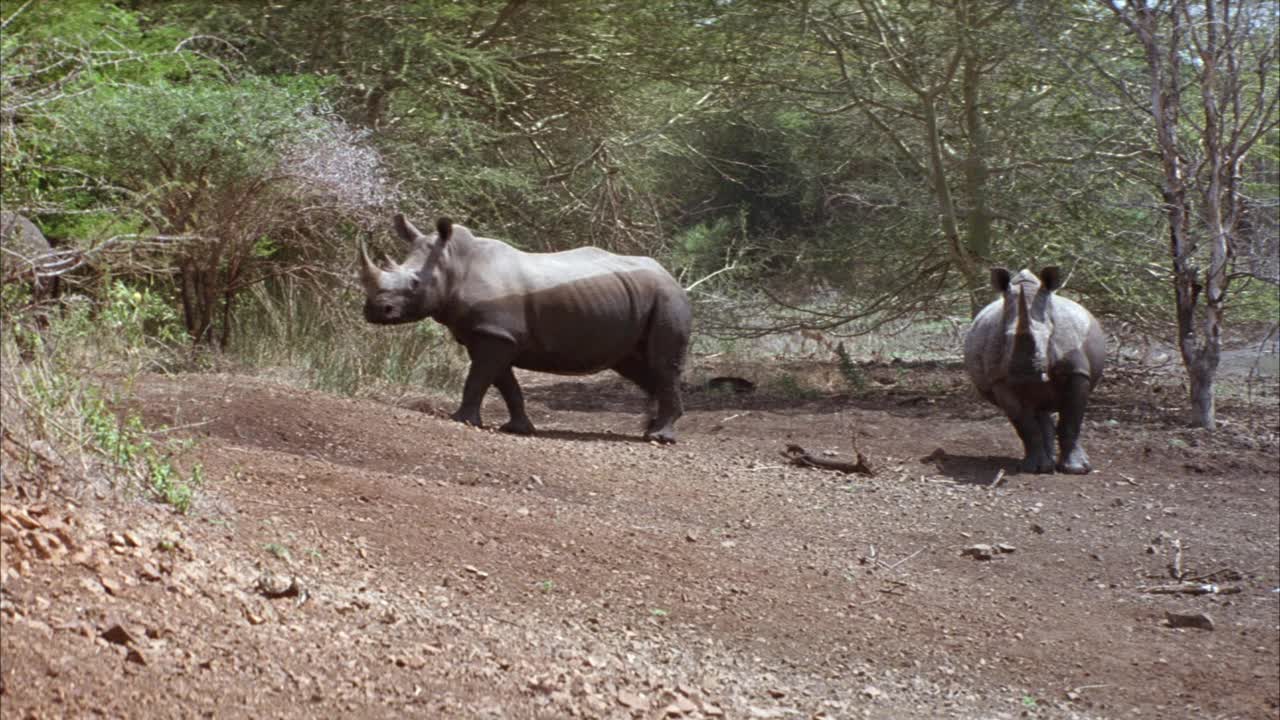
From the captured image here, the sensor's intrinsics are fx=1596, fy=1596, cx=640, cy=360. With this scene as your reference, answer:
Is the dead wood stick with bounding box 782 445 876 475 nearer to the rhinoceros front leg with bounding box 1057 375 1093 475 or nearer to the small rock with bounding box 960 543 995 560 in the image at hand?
the rhinoceros front leg with bounding box 1057 375 1093 475

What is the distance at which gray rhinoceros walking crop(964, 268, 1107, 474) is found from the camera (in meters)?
10.9

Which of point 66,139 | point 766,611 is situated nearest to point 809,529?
point 766,611

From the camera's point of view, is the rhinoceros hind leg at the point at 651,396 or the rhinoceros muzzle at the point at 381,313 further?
the rhinoceros hind leg at the point at 651,396

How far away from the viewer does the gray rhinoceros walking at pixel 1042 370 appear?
10.9 meters

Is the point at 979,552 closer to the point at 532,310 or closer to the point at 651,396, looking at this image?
the point at 651,396

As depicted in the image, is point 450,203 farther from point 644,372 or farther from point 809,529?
point 809,529

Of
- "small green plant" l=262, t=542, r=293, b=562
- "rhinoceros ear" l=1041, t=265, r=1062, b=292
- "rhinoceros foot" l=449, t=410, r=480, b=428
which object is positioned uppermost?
"rhinoceros ear" l=1041, t=265, r=1062, b=292

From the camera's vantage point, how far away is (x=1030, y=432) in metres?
11.1

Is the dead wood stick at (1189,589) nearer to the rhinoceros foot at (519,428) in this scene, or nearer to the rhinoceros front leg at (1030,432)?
the rhinoceros front leg at (1030,432)

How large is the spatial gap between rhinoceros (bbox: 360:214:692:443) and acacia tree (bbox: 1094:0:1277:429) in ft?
14.3

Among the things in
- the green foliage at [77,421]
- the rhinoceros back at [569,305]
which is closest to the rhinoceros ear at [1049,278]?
the rhinoceros back at [569,305]

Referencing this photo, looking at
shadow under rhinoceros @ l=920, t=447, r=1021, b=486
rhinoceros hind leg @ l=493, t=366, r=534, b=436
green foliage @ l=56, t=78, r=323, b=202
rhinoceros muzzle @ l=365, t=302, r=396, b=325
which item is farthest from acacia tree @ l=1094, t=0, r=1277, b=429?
green foliage @ l=56, t=78, r=323, b=202

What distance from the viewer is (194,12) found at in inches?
629

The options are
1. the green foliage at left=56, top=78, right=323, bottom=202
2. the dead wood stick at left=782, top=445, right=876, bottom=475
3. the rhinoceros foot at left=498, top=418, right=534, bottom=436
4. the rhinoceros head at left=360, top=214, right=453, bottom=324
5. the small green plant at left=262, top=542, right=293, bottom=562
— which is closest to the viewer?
the small green plant at left=262, top=542, right=293, bottom=562
